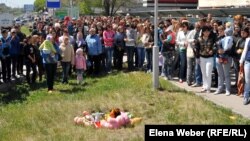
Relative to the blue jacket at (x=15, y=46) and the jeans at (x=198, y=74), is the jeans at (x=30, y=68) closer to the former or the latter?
the blue jacket at (x=15, y=46)

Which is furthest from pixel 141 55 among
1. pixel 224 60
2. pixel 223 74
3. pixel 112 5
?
pixel 112 5

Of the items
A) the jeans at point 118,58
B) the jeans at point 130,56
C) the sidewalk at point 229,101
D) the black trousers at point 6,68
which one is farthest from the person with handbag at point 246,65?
the black trousers at point 6,68

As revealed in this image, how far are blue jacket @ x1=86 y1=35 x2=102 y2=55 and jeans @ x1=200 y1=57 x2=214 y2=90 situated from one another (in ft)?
15.5

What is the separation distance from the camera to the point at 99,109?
11977 millimetres

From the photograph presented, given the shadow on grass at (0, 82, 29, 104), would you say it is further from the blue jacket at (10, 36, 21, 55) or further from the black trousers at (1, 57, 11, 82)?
the blue jacket at (10, 36, 21, 55)

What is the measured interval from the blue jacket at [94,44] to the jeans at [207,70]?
186 inches

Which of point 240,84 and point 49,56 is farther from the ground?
point 49,56

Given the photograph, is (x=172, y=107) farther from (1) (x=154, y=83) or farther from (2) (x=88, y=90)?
(2) (x=88, y=90)

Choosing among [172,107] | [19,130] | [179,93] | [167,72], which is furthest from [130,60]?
[19,130]

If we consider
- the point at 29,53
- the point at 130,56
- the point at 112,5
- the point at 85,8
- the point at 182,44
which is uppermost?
the point at 112,5

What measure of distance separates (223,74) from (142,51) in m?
5.15

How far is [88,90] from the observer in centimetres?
1475

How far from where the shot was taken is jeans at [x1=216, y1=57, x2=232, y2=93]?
13422mm

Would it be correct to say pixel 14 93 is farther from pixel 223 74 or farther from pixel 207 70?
pixel 223 74
